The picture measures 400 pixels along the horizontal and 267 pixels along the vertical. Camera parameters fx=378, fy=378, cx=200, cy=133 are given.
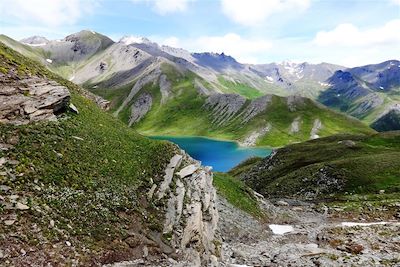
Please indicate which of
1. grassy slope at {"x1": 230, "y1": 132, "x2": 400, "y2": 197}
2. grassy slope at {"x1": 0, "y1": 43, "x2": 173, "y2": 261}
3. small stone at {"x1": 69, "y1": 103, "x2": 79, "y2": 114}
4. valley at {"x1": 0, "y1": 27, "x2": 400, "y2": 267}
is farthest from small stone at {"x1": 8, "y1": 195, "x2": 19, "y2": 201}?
grassy slope at {"x1": 230, "y1": 132, "x2": 400, "y2": 197}

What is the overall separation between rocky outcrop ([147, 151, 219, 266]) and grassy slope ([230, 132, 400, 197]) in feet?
128

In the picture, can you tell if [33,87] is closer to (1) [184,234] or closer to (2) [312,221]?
(1) [184,234]

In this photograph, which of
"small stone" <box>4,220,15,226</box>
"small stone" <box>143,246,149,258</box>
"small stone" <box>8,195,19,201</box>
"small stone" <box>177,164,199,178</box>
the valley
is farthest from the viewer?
"small stone" <box>177,164,199,178</box>

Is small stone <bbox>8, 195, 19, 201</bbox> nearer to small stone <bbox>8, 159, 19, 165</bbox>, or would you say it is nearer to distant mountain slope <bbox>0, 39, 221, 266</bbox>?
distant mountain slope <bbox>0, 39, 221, 266</bbox>

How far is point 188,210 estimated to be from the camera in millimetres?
34562

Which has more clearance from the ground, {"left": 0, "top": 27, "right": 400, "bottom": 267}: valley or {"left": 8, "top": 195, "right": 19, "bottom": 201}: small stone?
{"left": 0, "top": 27, "right": 400, "bottom": 267}: valley

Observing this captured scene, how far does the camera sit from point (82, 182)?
31.7m

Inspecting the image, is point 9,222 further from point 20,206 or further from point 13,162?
point 13,162

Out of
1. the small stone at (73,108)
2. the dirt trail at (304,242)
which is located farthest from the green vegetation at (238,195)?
the small stone at (73,108)

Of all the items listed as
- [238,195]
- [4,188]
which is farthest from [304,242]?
[4,188]

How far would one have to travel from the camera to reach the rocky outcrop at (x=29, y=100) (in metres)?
34.8

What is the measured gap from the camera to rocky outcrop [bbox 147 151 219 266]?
31812mm

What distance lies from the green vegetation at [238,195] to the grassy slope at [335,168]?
19.2 meters

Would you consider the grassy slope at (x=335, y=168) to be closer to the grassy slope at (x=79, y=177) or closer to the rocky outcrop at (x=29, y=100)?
the grassy slope at (x=79, y=177)
